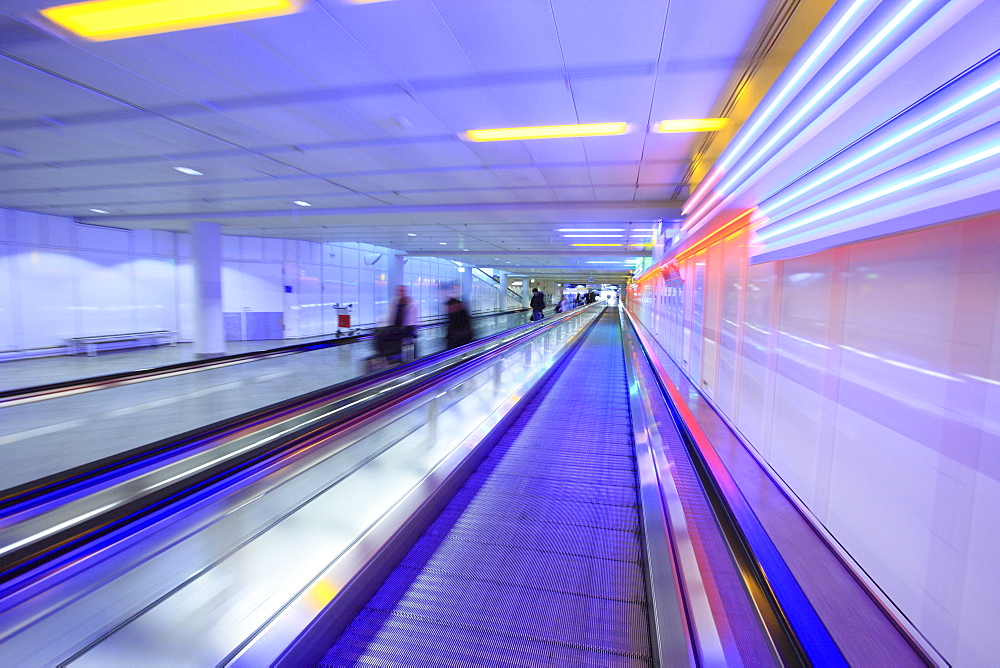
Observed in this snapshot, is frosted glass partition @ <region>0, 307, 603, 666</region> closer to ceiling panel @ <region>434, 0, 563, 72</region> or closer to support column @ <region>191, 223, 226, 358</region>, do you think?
ceiling panel @ <region>434, 0, 563, 72</region>

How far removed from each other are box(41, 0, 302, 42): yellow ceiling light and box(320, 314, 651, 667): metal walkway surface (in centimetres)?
384

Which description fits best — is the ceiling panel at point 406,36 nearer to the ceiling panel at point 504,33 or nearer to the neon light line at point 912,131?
the ceiling panel at point 504,33

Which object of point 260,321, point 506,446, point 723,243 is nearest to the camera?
point 506,446

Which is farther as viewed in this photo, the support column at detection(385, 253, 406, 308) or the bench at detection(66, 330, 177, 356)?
the support column at detection(385, 253, 406, 308)

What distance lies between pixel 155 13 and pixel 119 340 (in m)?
12.7

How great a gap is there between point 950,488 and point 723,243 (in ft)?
16.7

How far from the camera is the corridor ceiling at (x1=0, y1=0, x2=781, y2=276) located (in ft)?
10.4

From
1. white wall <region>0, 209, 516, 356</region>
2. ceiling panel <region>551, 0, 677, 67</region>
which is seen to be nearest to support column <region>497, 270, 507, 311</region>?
white wall <region>0, 209, 516, 356</region>

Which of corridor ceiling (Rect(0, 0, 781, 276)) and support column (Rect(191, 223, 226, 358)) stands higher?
corridor ceiling (Rect(0, 0, 781, 276))

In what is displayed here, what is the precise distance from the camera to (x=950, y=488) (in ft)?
6.22

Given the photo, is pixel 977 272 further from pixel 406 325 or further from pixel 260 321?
pixel 260 321

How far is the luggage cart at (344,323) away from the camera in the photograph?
1505cm

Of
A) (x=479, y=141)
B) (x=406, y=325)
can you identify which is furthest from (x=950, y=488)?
(x=406, y=325)

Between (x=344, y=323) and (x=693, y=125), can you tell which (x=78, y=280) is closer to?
(x=344, y=323)
